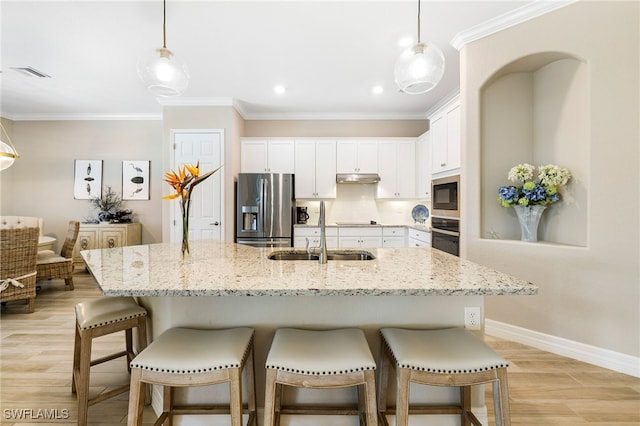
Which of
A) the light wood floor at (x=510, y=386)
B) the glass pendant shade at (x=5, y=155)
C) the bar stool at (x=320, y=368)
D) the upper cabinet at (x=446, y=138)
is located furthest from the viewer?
the upper cabinet at (x=446, y=138)

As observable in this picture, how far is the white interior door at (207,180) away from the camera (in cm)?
426

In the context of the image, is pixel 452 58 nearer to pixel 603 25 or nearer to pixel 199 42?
pixel 603 25

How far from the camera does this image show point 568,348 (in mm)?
2326

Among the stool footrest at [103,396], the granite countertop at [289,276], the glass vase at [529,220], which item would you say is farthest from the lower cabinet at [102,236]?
the glass vase at [529,220]

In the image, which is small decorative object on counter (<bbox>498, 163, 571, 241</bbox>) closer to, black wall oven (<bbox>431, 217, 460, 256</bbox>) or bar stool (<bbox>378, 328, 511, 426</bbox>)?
black wall oven (<bbox>431, 217, 460, 256</bbox>)

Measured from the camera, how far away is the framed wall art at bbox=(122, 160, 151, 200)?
5086 millimetres

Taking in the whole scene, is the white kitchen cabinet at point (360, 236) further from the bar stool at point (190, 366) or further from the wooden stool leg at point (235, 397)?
the wooden stool leg at point (235, 397)

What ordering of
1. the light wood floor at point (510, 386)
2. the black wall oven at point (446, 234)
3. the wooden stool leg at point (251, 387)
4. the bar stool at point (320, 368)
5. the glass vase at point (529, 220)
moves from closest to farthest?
the bar stool at point (320, 368) < the wooden stool leg at point (251, 387) < the light wood floor at point (510, 386) < the glass vase at point (529, 220) < the black wall oven at point (446, 234)

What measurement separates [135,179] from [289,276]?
4.90m

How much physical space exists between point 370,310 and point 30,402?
2.19 meters

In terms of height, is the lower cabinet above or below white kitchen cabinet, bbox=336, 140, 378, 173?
below

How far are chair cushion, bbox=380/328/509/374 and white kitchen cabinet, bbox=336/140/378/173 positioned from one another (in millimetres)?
3488

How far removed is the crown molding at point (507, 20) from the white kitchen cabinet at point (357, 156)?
6.47 ft

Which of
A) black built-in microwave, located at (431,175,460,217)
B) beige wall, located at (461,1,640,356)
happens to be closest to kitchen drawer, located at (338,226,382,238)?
black built-in microwave, located at (431,175,460,217)
